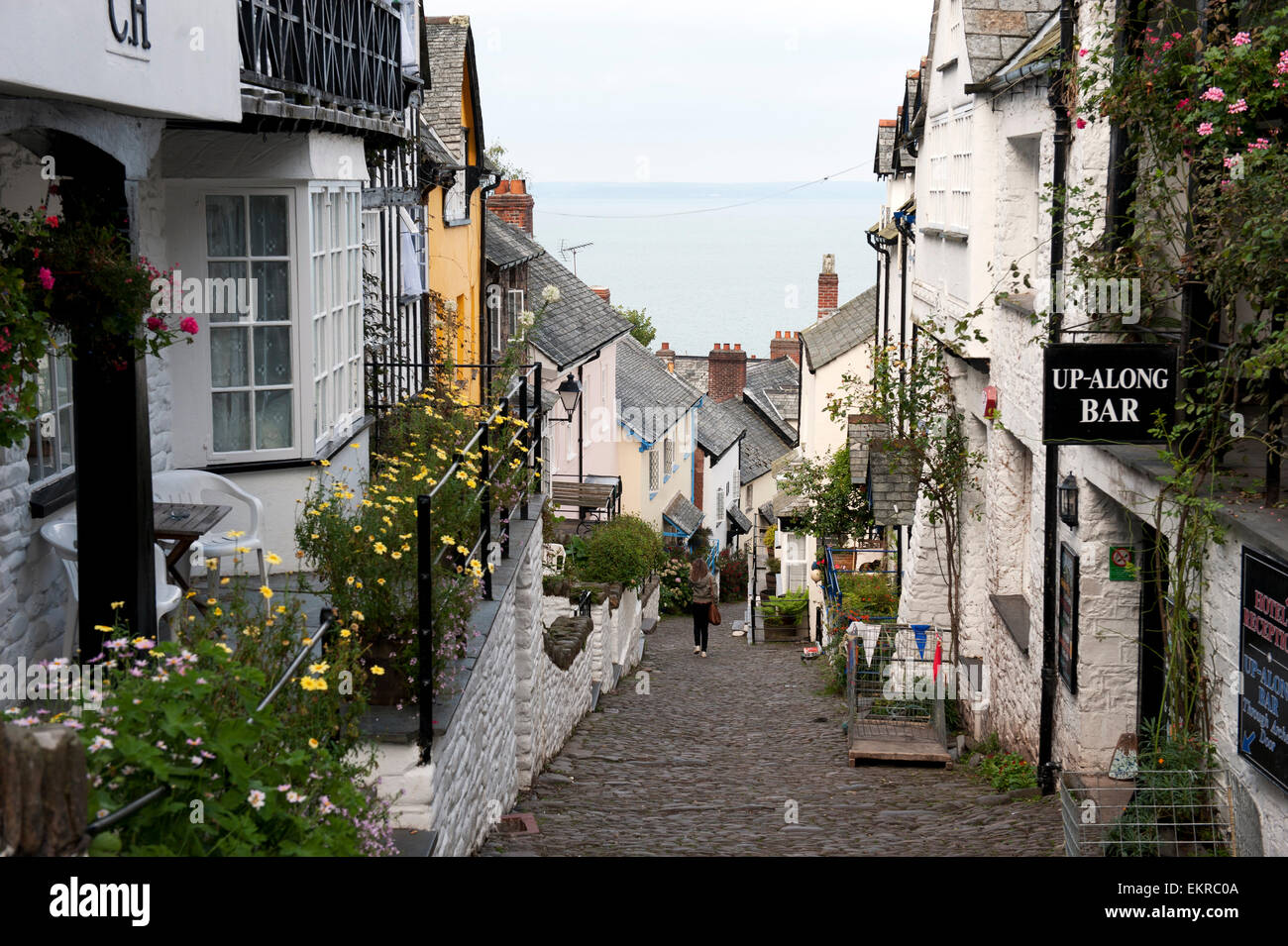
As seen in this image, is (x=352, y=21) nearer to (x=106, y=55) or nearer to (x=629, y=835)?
(x=106, y=55)

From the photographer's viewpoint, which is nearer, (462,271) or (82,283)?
(82,283)

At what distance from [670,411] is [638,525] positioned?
15.0 meters

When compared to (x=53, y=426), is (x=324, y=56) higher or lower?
higher

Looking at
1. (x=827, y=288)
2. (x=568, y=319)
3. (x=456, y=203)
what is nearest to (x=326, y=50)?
(x=456, y=203)

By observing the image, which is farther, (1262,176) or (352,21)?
(352,21)

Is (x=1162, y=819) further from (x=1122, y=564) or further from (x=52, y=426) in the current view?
(x=52, y=426)

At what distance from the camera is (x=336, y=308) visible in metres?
10.5

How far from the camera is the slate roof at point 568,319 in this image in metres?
25.8

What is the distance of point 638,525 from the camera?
2116cm

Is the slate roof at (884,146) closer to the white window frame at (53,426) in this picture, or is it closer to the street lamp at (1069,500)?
the street lamp at (1069,500)

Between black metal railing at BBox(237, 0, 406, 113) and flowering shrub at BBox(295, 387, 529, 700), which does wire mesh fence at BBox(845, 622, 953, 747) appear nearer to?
flowering shrub at BBox(295, 387, 529, 700)

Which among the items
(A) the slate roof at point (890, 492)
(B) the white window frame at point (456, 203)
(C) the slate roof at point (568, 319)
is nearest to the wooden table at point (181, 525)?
(A) the slate roof at point (890, 492)

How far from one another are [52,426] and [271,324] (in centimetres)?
250
